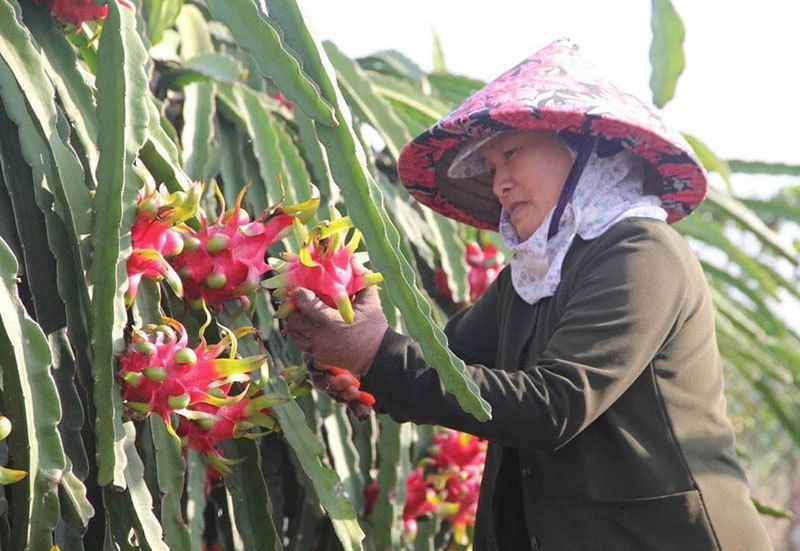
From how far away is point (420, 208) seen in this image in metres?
2.79

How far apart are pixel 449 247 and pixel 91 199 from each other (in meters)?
1.17

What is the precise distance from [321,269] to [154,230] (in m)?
0.22

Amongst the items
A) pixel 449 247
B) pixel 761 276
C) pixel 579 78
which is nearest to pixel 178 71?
pixel 449 247

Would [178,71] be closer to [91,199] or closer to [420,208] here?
[420,208]

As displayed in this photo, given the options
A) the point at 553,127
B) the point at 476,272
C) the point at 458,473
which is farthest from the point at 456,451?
the point at 553,127

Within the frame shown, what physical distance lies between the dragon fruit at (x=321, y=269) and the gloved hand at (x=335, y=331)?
13 millimetres

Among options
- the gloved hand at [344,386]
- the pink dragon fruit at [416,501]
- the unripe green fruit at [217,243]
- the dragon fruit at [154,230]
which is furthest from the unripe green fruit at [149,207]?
the pink dragon fruit at [416,501]

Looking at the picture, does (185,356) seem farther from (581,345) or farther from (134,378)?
(581,345)

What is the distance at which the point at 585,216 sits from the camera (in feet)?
5.90

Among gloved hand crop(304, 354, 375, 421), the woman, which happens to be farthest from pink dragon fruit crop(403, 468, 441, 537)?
gloved hand crop(304, 354, 375, 421)

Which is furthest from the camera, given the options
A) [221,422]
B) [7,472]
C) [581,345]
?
[581,345]

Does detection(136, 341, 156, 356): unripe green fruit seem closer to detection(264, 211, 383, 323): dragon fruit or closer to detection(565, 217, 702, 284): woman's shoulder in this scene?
detection(264, 211, 383, 323): dragon fruit

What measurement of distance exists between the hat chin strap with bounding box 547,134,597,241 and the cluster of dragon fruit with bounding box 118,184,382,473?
0.38 m

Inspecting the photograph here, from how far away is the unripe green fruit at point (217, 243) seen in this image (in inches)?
57.6
